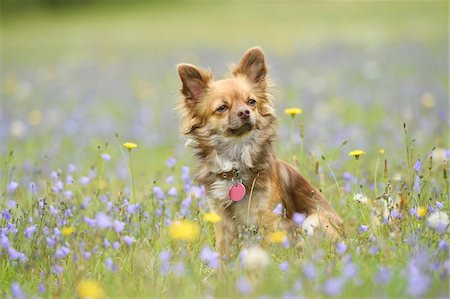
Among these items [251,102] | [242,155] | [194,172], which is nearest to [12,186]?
[194,172]

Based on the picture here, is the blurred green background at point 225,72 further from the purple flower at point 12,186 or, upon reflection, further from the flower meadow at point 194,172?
the purple flower at point 12,186

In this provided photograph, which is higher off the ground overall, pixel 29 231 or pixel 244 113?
pixel 244 113

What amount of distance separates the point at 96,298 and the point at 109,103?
8.73 meters

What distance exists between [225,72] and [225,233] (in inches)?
80.3

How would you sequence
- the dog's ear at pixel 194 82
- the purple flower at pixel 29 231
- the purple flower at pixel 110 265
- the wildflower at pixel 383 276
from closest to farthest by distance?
the wildflower at pixel 383 276 → the purple flower at pixel 110 265 → the purple flower at pixel 29 231 → the dog's ear at pixel 194 82

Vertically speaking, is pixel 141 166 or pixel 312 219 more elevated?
pixel 312 219

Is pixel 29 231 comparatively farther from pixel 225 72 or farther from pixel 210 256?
pixel 225 72

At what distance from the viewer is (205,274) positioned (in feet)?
12.6

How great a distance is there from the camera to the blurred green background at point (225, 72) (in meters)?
8.35

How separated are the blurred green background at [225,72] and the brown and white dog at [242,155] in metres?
0.28

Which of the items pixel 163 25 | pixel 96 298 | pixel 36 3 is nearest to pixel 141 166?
pixel 96 298

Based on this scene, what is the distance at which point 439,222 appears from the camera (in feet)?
11.3

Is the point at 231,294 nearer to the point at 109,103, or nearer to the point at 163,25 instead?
the point at 109,103

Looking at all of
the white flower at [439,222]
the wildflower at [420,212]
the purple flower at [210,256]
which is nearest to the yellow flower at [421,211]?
the wildflower at [420,212]
